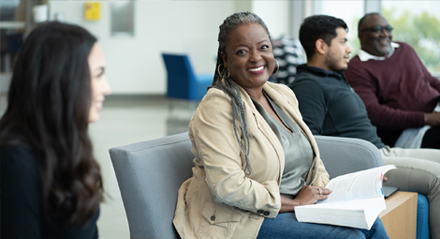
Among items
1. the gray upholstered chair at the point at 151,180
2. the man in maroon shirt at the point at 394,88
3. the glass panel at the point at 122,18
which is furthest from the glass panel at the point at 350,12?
the gray upholstered chair at the point at 151,180

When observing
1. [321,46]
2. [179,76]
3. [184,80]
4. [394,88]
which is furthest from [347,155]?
[179,76]

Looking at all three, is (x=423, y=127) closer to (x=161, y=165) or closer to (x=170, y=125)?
(x=161, y=165)

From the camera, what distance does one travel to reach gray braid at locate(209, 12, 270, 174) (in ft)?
4.87

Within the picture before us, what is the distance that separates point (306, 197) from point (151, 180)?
1.74 ft

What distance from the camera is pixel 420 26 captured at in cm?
574

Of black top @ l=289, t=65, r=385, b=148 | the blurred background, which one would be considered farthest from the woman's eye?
the blurred background

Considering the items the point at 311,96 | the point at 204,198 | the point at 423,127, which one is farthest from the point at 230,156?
the point at 423,127

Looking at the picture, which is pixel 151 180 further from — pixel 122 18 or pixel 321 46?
pixel 122 18

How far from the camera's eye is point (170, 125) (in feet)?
22.6

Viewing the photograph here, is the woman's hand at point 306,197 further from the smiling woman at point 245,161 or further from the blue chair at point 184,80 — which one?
the blue chair at point 184,80

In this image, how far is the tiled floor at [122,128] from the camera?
3047mm

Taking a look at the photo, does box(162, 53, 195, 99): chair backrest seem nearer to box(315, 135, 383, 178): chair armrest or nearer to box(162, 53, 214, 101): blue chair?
box(162, 53, 214, 101): blue chair

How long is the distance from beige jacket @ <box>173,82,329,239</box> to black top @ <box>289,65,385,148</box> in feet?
2.55

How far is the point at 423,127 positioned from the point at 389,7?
371cm
